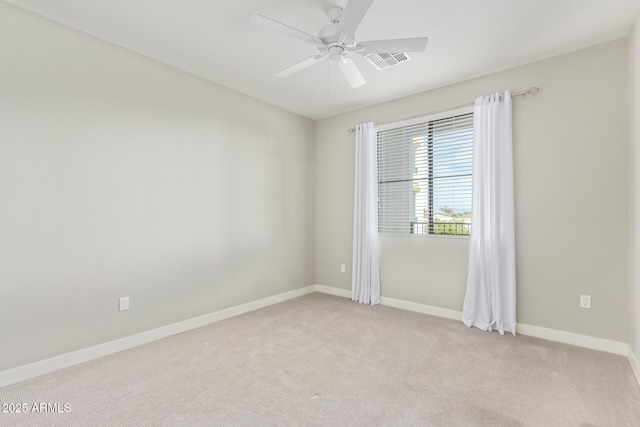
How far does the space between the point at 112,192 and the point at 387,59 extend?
8.88 feet

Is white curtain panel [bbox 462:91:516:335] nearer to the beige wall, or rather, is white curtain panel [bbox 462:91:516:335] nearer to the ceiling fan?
the beige wall

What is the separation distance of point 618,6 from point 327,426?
11.2ft

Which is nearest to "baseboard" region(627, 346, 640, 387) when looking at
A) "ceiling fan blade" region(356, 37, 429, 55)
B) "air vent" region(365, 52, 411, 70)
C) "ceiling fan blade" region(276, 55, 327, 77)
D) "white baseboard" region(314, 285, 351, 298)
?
"ceiling fan blade" region(356, 37, 429, 55)

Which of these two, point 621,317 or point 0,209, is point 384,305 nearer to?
point 621,317

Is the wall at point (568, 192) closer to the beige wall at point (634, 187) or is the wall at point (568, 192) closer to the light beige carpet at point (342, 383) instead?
the beige wall at point (634, 187)

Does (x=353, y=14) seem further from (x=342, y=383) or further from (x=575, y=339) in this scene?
(x=575, y=339)

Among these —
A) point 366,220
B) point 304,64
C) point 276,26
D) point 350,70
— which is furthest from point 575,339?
point 276,26

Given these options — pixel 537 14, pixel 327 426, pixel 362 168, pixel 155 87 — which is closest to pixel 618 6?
pixel 537 14

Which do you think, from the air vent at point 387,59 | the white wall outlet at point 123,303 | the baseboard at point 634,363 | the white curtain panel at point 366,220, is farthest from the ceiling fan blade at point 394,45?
the white wall outlet at point 123,303

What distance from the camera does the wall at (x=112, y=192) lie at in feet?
7.36

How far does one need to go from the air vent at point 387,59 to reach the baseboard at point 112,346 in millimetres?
3019

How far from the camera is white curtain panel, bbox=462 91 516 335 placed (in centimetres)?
A: 309

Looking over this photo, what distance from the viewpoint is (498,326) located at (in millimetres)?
3078

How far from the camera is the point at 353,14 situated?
6.10 ft
